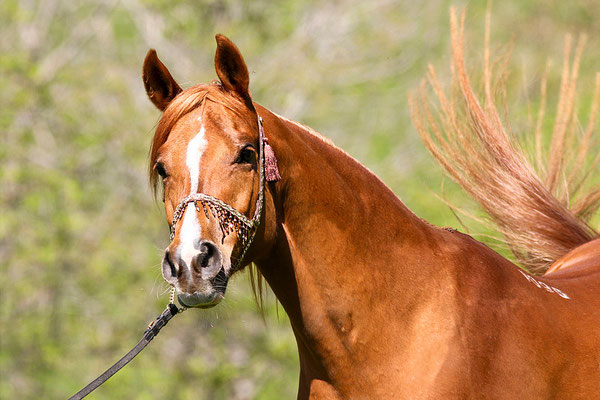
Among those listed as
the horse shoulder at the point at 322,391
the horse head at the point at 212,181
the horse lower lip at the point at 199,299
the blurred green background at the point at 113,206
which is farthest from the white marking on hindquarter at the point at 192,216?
the blurred green background at the point at 113,206

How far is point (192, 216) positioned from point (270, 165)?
0.40m

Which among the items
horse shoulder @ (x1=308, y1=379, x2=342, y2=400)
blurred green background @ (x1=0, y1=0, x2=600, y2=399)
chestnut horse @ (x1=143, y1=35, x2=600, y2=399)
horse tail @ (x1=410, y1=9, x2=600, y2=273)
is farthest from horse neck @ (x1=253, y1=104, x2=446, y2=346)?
blurred green background @ (x1=0, y1=0, x2=600, y2=399)

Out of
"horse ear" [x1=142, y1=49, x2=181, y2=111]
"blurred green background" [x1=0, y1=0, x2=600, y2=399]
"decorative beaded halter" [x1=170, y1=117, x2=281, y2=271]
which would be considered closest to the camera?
"decorative beaded halter" [x1=170, y1=117, x2=281, y2=271]

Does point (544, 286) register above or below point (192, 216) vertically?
below

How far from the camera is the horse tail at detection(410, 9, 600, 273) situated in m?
4.49

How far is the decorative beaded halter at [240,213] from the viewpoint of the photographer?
286 cm

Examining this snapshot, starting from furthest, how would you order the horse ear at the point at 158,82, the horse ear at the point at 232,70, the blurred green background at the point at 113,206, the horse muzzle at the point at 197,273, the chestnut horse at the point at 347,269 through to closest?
the blurred green background at the point at 113,206 → the horse ear at the point at 158,82 → the horse ear at the point at 232,70 → the chestnut horse at the point at 347,269 → the horse muzzle at the point at 197,273

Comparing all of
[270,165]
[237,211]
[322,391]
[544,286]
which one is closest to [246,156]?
[270,165]

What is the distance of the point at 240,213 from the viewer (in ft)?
9.70

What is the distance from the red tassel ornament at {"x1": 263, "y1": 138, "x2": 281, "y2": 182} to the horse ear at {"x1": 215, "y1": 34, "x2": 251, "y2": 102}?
249 millimetres

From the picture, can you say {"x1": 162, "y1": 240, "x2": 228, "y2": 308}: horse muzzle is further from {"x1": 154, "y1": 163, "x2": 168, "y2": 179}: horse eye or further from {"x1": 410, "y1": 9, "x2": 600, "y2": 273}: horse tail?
{"x1": 410, "y1": 9, "x2": 600, "y2": 273}: horse tail

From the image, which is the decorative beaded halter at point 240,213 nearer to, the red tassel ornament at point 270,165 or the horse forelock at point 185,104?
the red tassel ornament at point 270,165

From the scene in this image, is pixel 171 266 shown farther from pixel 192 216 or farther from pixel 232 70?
pixel 232 70

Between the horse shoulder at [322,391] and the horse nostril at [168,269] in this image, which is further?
the horse shoulder at [322,391]
